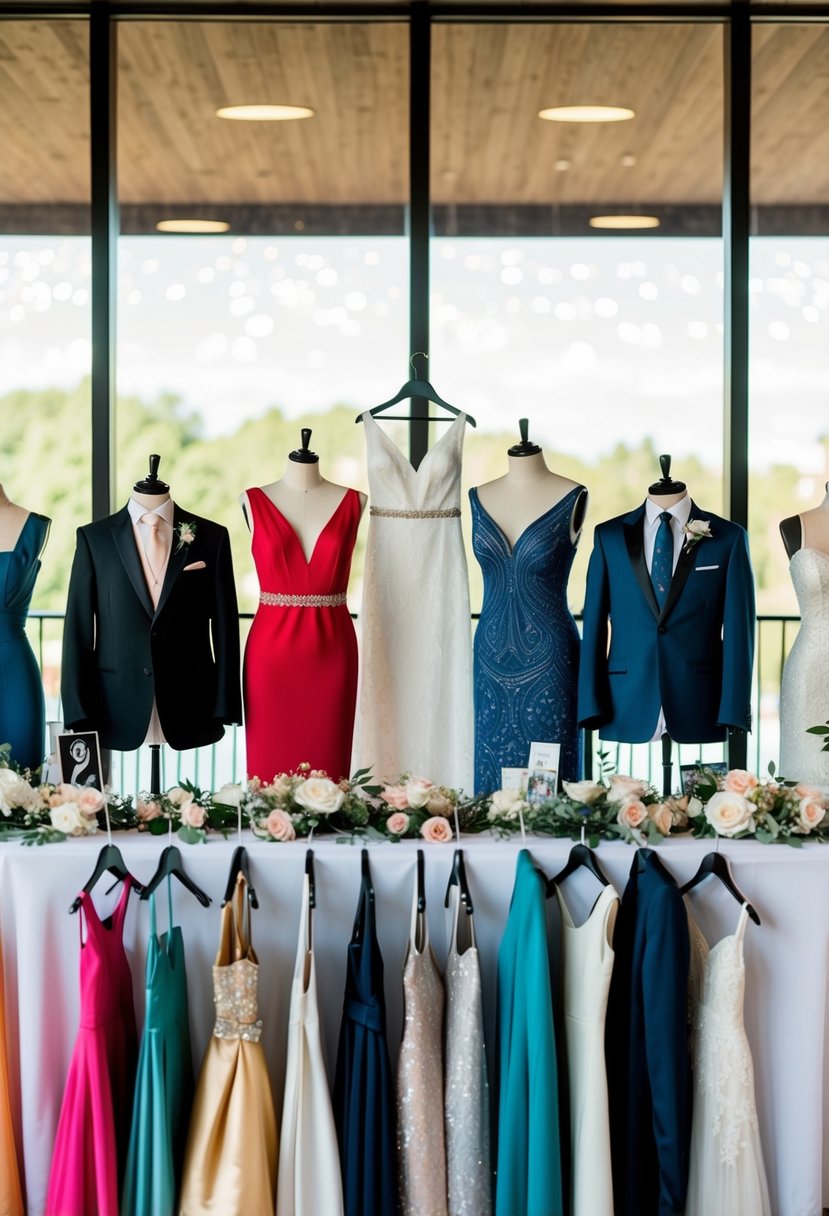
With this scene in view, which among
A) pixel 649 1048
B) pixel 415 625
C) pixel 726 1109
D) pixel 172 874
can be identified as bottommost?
pixel 726 1109

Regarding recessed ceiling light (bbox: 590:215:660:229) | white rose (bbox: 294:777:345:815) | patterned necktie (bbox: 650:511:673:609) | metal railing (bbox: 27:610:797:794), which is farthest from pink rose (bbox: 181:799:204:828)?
recessed ceiling light (bbox: 590:215:660:229)

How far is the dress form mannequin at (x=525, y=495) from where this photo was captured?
3.72 metres

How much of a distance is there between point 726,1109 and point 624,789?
25.1 inches

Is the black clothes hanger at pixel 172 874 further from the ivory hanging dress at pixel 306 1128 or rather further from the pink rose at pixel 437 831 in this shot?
the pink rose at pixel 437 831

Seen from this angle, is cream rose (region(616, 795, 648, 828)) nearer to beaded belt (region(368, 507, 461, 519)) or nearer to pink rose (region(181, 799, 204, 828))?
pink rose (region(181, 799, 204, 828))

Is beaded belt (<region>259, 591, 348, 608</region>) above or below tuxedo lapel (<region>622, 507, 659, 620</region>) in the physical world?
below

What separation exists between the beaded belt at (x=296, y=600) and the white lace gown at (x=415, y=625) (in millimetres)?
212

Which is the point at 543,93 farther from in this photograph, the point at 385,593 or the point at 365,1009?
the point at 365,1009

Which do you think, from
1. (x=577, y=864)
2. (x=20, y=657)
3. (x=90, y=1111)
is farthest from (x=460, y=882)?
(x=20, y=657)

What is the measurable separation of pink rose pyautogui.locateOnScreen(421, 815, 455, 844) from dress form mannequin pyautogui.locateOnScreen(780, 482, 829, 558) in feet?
5.49

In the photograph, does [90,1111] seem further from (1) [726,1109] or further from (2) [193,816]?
(1) [726,1109]

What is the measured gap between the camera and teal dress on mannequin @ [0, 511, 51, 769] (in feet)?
11.8

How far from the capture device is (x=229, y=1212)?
2.41 metres

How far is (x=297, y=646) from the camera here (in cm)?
372
